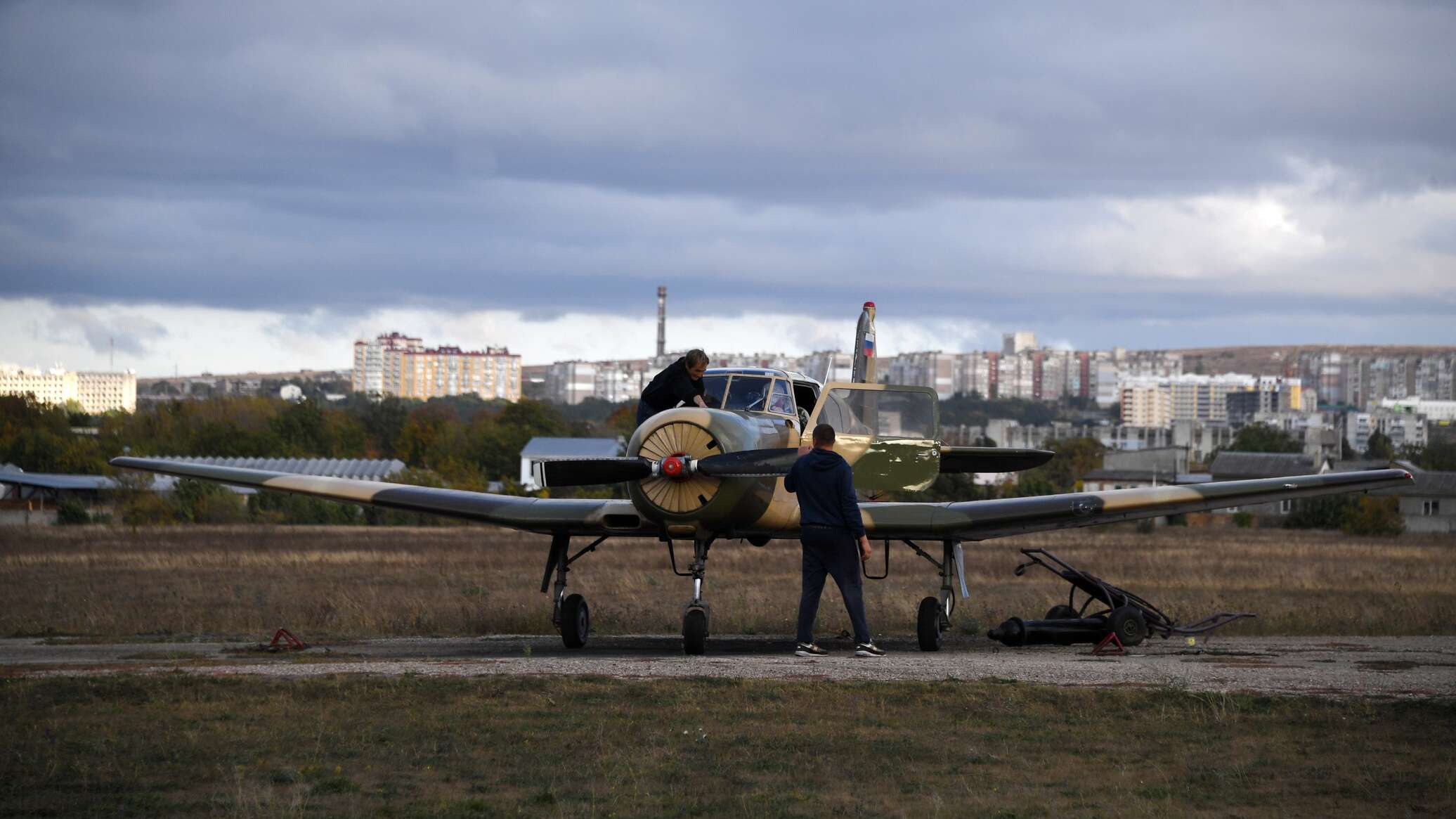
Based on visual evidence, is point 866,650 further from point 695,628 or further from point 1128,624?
point 1128,624

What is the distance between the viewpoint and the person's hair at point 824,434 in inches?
548

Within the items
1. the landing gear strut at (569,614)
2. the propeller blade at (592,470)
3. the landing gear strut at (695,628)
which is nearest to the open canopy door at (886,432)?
the propeller blade at (592,470)

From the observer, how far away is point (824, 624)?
19.8m

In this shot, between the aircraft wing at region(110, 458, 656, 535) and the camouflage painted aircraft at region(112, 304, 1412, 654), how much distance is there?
24 millimetres

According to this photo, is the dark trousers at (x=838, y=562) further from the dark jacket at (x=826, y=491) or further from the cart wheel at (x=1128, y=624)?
the cart wheel at (x=1128, y=624)

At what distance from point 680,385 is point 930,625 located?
3.90 meters

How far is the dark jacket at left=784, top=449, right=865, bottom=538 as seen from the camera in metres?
13.8

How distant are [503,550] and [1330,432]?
512 feet


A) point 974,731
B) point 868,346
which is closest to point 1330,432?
point 868,346

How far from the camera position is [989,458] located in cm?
2016

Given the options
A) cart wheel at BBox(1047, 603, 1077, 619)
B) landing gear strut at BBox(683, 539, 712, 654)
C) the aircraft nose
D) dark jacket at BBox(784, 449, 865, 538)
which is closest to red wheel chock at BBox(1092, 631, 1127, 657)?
cart wheel at BBox(1047, 603, 1077, 619)

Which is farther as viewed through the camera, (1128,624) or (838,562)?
(1128,624)

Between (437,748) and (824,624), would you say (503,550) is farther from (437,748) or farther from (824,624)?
(437,748)

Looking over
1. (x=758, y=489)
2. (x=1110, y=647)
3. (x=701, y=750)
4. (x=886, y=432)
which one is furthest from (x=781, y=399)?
(x=701, y=750)
